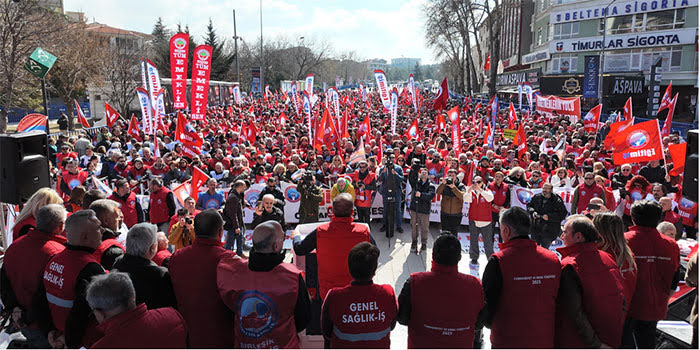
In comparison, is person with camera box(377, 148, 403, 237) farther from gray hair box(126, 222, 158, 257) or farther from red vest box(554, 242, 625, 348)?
gray hair box(126, 222, 158, 257)

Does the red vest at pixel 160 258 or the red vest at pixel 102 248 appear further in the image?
the red vest at pixel 160 258

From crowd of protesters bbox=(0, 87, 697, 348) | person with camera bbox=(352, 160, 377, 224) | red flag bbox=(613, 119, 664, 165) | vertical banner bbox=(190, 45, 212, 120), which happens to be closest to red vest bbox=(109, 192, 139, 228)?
crowd of protesters bbox=(0, 87, 697, 348)

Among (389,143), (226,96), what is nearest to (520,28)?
(226,96)

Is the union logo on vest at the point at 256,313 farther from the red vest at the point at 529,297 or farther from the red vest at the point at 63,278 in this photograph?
the red vest at the point at 529,297

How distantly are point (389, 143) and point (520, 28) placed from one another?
53309 millimetres

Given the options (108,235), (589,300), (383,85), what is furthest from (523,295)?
(383,85)

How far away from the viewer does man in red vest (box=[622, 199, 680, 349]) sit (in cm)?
384

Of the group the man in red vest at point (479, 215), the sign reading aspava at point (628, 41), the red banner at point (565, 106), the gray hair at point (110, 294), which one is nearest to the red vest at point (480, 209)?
the man in red vest at point (479, 215)

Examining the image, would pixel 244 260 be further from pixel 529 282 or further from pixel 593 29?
pixel 593 29

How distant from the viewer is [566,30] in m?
46.8

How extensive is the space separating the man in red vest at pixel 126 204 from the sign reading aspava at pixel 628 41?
4475 centimetres

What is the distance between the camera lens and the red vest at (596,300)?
3201 mm

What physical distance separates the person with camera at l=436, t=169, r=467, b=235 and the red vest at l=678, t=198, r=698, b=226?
3.70 m

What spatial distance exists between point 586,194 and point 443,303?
5.92 m
